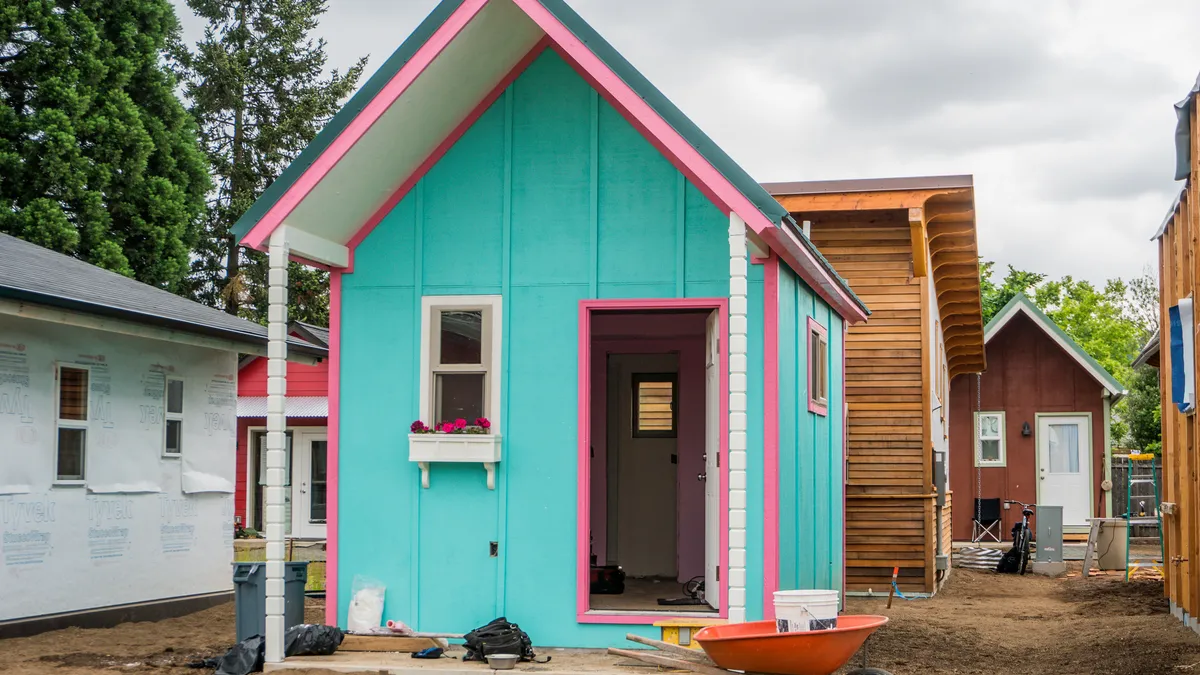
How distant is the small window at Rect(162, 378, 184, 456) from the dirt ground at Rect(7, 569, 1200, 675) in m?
1.76

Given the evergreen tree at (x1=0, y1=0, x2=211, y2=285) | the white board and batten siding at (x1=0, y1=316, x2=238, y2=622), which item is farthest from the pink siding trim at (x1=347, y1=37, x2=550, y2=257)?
the evergreen tree at (x1=0, y1=0, x2=211, y2=285)

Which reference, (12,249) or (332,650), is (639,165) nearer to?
(332,650)

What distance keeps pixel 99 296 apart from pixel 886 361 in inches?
344

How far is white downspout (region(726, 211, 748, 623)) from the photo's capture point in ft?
27.9

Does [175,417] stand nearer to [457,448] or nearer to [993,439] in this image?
[457,448]

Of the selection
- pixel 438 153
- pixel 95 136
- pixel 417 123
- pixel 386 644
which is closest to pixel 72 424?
pixel 386 644

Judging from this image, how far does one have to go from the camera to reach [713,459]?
10.5m

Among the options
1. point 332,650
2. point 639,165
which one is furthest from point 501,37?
point 332,650

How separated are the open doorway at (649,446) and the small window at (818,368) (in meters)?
1.34

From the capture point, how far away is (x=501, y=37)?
9688 mm

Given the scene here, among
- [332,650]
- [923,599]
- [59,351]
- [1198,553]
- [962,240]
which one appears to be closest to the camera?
[332,650]

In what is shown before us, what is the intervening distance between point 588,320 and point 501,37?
220cm

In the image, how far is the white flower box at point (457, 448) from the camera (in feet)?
32.3

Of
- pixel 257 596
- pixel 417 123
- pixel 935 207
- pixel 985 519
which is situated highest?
pixel 935 207
